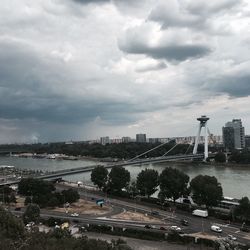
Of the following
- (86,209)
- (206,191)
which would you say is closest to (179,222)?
(206,191)

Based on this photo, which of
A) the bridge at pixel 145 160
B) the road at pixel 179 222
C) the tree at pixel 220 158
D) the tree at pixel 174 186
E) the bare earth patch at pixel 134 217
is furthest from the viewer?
the tree at pixel 220 158

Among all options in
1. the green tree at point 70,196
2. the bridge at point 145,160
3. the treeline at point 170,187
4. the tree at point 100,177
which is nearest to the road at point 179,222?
the treeline at point 170,187

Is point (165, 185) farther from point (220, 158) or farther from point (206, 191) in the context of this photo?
point (220, 158)

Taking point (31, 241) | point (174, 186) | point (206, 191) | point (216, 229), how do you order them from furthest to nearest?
1. point (174, 186)
2. point (206, 191)
3. point (216, 229)
4. point (31, 241)

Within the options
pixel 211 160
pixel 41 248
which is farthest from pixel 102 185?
pixel 211 160

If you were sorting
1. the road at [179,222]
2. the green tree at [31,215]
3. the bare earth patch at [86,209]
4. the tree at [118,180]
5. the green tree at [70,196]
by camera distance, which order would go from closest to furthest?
1. the road at [179,222]
2. the green tree at [31,215]
3. the bare earth patch at [86,209]
4. the green tree at [70,196]
5. the tree at [118,180]

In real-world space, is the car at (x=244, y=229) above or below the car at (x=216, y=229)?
below

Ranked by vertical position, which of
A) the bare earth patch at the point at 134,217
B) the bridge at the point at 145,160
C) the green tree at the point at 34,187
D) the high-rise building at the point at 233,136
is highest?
the high-rise building at the point at 233,136

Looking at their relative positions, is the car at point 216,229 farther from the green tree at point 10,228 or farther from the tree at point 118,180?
the tree at point 118,180
